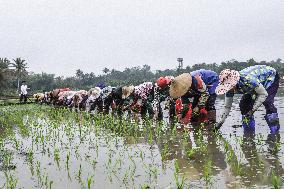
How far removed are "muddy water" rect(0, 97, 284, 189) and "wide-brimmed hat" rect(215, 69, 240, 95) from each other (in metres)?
0.80

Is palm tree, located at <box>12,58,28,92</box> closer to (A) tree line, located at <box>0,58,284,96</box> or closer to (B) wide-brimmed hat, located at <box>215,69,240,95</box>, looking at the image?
(A) tree line, located at <box>0,58,284,96</box>

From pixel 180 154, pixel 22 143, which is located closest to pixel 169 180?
pixel 180 154

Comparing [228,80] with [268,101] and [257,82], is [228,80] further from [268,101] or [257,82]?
[268,101]

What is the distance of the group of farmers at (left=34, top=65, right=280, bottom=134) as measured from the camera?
601 cm

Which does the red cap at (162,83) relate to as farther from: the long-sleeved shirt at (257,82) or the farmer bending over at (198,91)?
the long-sleeved shirt at (257,82)

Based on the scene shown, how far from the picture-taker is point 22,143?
6.90 m

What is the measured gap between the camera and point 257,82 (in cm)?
590

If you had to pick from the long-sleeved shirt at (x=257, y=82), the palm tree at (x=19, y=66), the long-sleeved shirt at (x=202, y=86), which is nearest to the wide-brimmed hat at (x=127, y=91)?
the long-sleeved shirt at (x=202, y=86)

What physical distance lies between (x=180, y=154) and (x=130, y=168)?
0.92 metres

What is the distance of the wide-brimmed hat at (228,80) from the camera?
5.88 meters

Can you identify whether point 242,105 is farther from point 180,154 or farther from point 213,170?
point 213,170

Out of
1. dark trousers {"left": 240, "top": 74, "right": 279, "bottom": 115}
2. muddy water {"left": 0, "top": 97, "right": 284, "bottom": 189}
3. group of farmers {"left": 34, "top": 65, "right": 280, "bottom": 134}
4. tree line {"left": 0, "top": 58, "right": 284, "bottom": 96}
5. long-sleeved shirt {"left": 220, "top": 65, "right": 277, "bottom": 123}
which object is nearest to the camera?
muddy water {"left": 0, "top": 97, "right": 284, "bottom": 189}

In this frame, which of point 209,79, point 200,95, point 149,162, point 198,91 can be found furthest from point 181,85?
point 149,162

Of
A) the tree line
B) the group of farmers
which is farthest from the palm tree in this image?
the group of farmers
